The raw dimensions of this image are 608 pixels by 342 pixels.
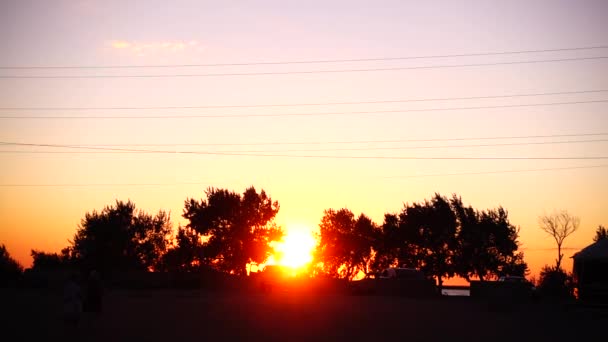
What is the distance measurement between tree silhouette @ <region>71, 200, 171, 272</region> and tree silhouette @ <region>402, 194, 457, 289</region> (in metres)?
33.2

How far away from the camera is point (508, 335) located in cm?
2416

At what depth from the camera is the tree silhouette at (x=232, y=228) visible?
98.9 meters

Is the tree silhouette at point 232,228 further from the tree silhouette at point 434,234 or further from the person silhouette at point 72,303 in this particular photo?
the person silhouette at point 72,303

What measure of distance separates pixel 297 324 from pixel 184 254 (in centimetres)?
7472

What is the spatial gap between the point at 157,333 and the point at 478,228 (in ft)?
247

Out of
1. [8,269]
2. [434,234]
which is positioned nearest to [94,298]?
[8,269]

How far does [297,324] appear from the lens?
2595cm

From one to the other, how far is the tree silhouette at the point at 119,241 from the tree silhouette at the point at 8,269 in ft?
24.3

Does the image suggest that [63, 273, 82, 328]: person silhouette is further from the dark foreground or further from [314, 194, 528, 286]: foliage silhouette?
[314, 194, 528, 286]: foliage silhouette

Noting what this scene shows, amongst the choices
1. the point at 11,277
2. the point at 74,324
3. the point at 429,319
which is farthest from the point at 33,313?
the point at 11,277

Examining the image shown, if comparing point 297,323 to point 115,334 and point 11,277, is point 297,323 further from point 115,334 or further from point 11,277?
point 11,277

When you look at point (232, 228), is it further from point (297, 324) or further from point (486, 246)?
point (297, 324)

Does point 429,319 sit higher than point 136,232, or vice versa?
point 136,232

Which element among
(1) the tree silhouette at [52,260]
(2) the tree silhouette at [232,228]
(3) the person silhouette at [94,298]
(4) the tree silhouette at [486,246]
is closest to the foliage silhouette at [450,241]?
(4) the tree silhouette at [486,246]
